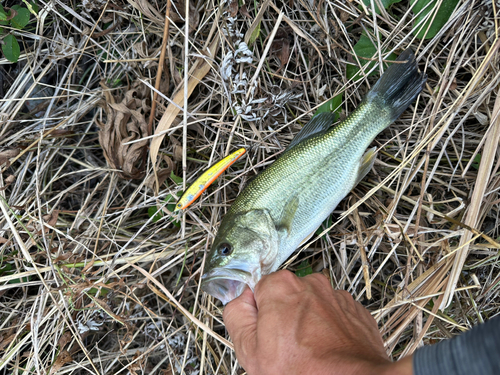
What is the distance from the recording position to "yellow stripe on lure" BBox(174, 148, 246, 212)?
260 centimetres

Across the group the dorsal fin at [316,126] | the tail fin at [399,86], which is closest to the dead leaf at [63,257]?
the dorsal fin at [316,126]

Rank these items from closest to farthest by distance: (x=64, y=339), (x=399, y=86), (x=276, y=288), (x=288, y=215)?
(x=276, y=288) → (x=288, y=215) → (x=399, y=86) → (x=64, y=339)

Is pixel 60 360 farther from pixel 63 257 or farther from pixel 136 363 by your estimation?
pixel 63 257

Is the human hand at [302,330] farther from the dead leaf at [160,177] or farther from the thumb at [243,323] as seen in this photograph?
the dead leaf at [160,177]

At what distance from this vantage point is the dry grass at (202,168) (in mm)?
2592

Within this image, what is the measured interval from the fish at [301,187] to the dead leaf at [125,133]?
1027mm

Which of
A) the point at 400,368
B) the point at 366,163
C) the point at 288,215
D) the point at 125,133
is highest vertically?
the point at 366,163

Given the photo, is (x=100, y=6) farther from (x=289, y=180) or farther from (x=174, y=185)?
(x=289, y=180)

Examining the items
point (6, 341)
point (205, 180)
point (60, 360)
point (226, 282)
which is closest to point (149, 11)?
point (205, 180)

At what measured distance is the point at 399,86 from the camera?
247cm

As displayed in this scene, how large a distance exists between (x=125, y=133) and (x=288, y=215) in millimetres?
1525

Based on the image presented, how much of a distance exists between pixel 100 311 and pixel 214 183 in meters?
1.41

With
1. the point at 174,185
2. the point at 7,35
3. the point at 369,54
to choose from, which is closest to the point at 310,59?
Answer: the point at 369,54

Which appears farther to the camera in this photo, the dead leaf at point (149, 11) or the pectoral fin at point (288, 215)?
the dead leaf at point (149, 11)
